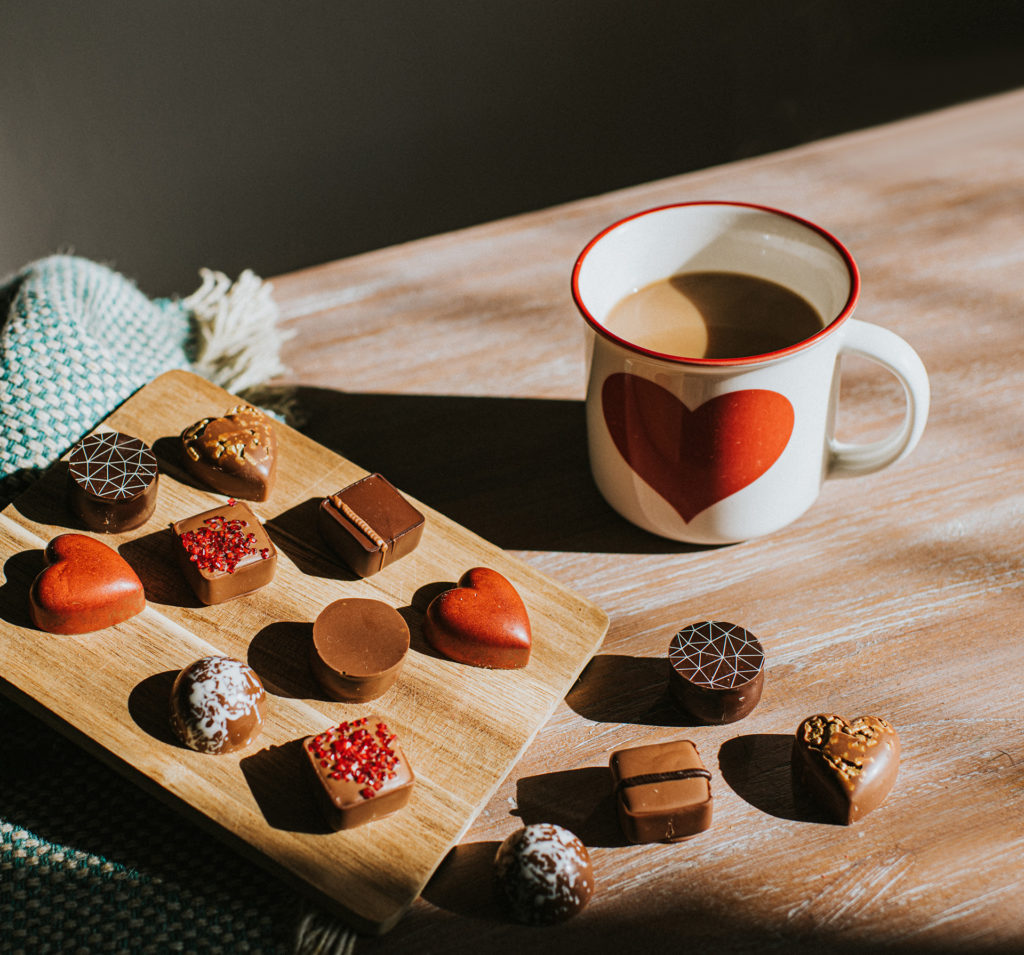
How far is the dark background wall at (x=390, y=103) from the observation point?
101 centimetres

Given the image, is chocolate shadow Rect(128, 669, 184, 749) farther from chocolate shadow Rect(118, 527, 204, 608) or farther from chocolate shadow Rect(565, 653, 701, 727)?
chocolate shadow Rect(565, 653, 701, 727)

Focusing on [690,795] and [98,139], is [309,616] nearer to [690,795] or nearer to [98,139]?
[690,795]

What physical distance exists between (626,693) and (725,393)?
8.7 inches

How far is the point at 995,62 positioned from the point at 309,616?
1222 millimetres

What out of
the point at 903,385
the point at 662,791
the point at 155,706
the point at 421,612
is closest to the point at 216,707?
the point at 155,706

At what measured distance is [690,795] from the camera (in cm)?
62

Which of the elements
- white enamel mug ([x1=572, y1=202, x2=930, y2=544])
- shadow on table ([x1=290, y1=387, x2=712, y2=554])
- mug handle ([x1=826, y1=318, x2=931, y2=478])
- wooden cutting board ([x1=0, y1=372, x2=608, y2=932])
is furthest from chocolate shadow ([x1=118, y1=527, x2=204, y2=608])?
mug handle ([x1=826, y1=318, x2=931, y2=478])

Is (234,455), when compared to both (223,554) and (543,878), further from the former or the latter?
(543,878)

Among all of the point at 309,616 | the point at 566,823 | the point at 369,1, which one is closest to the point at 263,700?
the point at 309,616

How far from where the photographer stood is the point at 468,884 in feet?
2.05

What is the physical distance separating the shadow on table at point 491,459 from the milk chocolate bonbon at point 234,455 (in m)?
0.15

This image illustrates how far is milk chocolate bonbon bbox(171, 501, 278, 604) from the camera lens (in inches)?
26.8

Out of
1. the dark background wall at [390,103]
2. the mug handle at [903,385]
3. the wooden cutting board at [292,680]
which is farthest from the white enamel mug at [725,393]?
the dark background wall at [390,103]

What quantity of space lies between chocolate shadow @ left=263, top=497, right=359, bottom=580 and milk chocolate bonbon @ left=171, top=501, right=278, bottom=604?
0.03 m
